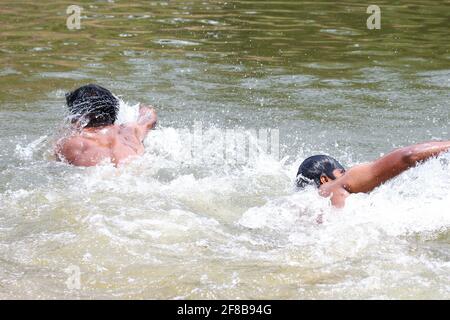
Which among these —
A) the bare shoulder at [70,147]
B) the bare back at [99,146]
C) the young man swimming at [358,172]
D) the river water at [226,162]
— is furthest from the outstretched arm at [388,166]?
the bare shoulder at [70,147]

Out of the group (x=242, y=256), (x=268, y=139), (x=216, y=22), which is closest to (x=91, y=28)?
(x=216, y=22)

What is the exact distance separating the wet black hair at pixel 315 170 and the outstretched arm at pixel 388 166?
0.73ft

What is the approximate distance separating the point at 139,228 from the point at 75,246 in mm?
460

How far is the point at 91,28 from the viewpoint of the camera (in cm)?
1274

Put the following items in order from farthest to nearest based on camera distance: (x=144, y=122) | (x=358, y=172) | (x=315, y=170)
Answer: (x=144, y=122) → (x=315, y=170) → (x=358, y=172)

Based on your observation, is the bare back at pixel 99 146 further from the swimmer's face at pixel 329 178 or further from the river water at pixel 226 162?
the swimmer's face at pixel 329 178

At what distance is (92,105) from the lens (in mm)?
6852

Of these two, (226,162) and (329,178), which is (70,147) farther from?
(329,178)

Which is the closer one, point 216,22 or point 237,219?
point 237,219

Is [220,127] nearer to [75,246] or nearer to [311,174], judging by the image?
[311,174]

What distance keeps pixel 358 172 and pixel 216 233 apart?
3.09 feet

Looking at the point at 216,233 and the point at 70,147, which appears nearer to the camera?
the point at 216,233

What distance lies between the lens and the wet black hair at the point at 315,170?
5629 mm

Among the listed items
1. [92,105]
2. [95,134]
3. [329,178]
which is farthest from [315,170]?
[92,105]
